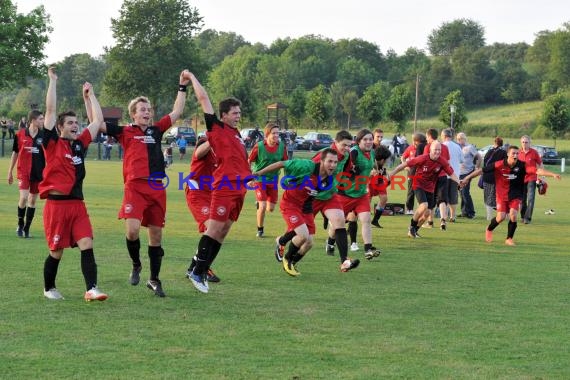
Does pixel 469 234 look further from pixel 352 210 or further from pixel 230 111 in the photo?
pixel 230 111

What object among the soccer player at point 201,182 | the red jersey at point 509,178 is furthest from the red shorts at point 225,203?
the red jersey at point 509,178

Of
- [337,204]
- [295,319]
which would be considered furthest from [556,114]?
[295,319]

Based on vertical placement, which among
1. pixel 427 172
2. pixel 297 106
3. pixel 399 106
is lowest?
pixel 427 172

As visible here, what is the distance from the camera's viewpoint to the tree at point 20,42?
52.4 m

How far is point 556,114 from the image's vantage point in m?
64.2

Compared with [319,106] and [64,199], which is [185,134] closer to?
[319,106]

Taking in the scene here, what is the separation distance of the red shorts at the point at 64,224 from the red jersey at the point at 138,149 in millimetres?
721

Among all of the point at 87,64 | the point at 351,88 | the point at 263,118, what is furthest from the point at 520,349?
the point at 87,64

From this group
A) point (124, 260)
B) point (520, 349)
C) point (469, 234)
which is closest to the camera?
point (520, 349)

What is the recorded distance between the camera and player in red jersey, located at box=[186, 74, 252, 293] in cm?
888

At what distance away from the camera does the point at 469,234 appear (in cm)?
1611

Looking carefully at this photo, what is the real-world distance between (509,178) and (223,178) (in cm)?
712

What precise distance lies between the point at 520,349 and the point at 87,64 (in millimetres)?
134147

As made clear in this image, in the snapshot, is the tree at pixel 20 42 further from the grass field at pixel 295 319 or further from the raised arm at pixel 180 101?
the raised arm at pixel 180 101
